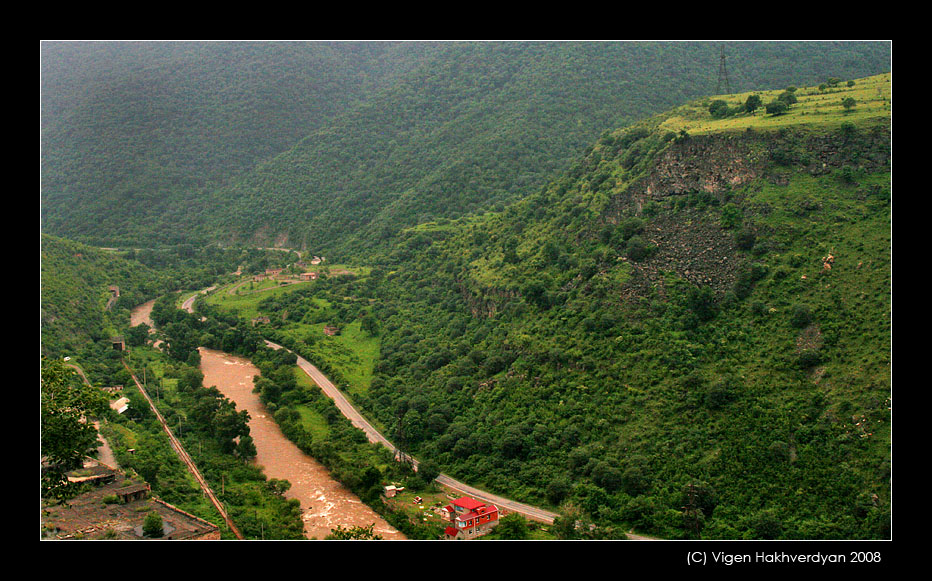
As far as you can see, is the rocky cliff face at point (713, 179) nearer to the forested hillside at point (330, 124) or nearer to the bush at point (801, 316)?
the bush at point (801, 316)

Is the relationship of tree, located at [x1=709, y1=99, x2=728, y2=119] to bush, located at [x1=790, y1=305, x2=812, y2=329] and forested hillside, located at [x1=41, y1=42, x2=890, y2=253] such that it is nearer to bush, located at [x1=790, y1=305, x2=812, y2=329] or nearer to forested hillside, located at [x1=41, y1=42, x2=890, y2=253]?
bush, located at [x1=790, y1=305, x2=812, y2=329]

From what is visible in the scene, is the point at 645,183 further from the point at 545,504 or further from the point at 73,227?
the point at 73,227

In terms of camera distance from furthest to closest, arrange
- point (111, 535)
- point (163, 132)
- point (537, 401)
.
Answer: point (163, 132), point (537, 401), point (111, 535)

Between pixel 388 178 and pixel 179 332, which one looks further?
pixel 388 178

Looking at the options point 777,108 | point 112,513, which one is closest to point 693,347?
point 777,108

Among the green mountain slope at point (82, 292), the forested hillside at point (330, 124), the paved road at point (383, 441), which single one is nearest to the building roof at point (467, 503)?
the paved road at point (383, 441)

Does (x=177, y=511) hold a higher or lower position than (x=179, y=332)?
lower

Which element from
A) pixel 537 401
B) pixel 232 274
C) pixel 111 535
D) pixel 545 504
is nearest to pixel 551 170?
pixel 232 274
